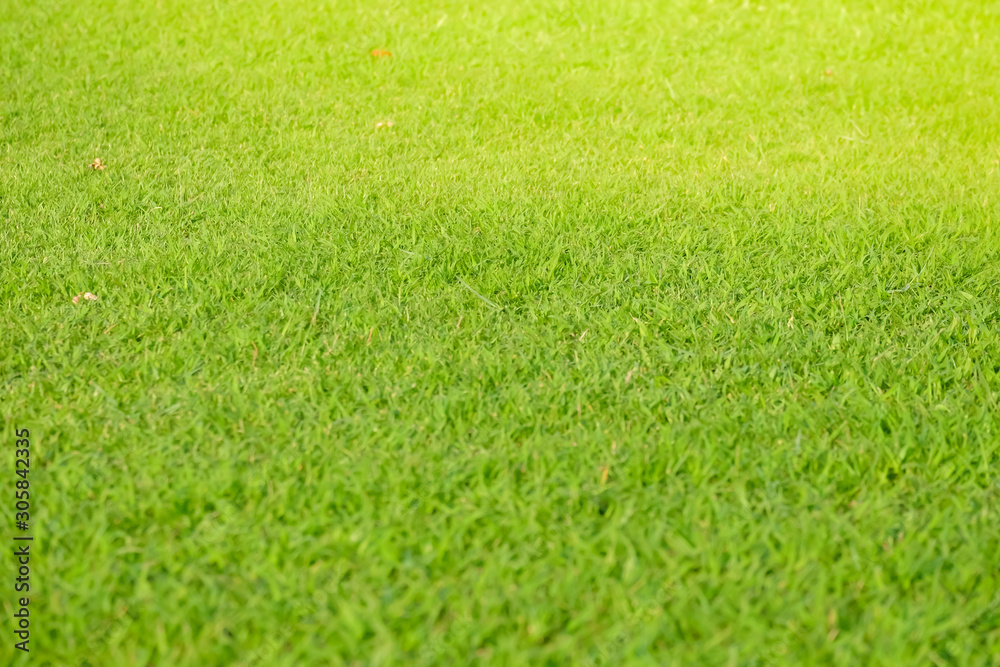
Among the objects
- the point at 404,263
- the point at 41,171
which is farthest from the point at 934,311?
the point at 41,171

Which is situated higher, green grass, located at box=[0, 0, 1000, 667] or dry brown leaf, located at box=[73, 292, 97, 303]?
dry brown leaf, located at box=[73, 292, 97, 303]

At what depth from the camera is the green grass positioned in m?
1.95

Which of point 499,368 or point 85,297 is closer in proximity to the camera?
point 499,368

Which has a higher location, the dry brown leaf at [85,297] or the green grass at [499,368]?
the dry brown leaf at [85,297]

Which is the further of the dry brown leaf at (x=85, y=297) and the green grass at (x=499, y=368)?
the dry brown leaf at (x=85, y=297)

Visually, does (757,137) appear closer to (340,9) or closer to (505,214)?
(505,214)

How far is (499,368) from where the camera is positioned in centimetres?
288

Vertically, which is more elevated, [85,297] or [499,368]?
[85,297]

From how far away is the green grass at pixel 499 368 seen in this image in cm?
195

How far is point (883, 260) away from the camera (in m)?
3.74

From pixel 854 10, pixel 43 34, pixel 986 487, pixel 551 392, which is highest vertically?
pixel 43 34

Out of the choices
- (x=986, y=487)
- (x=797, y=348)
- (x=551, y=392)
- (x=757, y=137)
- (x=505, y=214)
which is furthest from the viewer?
(x=757, y=137)

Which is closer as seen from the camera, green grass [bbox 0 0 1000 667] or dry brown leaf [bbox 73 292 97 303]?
green grass [bbox 0 0 1000 667]

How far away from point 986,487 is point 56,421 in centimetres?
248
